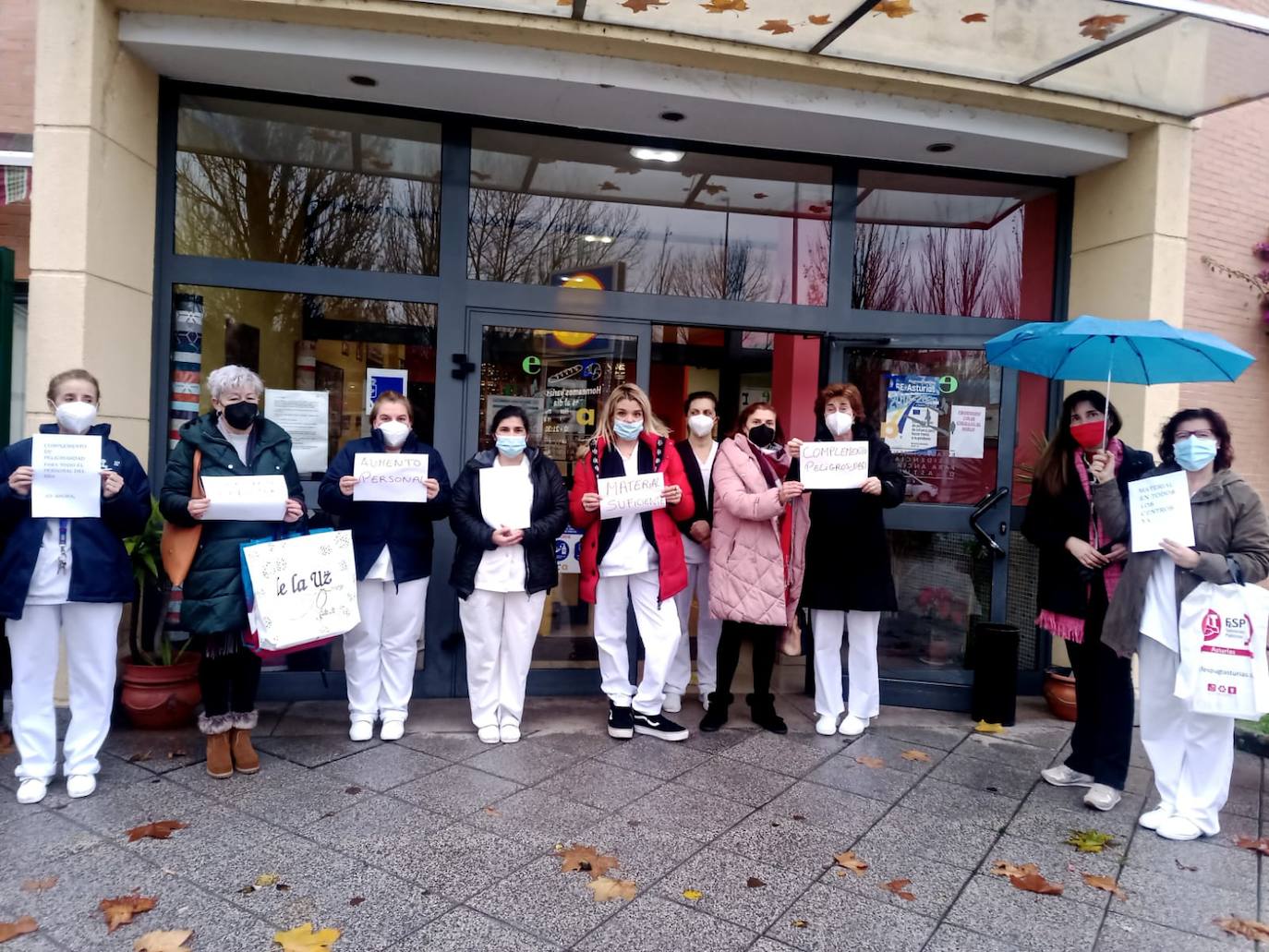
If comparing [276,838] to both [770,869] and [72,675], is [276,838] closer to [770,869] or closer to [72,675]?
[72,675]

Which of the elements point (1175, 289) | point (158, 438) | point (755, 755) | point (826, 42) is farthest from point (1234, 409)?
point (158, 438)

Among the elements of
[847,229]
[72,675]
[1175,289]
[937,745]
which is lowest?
[937,745]

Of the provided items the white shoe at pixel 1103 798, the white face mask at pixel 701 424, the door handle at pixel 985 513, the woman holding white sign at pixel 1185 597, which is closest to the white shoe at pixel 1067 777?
the white shoe at pixel 1103 798

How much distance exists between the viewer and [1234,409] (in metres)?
6.64

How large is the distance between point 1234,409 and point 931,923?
555 cm

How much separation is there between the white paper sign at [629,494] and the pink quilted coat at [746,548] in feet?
1.36

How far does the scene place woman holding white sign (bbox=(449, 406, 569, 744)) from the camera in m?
4.69

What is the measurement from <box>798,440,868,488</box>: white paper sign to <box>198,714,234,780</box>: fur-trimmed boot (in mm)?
3348

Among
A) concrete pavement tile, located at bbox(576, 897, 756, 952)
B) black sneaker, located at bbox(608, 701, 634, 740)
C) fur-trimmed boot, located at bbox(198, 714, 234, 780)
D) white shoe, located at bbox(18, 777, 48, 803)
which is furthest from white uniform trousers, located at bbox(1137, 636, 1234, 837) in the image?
white shoe, located at bbox(18, 777, 48, 803)

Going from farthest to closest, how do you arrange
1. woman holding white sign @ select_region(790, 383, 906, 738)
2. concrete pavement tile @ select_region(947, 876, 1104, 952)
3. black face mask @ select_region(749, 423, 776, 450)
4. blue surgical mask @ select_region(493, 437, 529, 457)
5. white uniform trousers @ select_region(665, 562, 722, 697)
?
white uniform trousers @ select_region(665, 562, 722, 697) < black face mask @ select_region(749, 423, 776, 450) < woman holding white sign @ select_region(790, 383, 906, 738) < blue surgical mask @ select_region(493, 437, 529, 457) < concrete pavement tile @ select_region(947, 876, 1104, 952)

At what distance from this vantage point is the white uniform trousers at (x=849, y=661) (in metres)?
5.16

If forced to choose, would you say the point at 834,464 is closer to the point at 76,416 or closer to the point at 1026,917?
the point at 1026,917

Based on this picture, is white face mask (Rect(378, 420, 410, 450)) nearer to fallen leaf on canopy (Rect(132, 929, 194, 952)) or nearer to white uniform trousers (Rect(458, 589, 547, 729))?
white uniform trousers (Rect(458, 589, 547, 729))

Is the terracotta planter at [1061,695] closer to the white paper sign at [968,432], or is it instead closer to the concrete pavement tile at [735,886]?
the white paper sign at [968,432]
